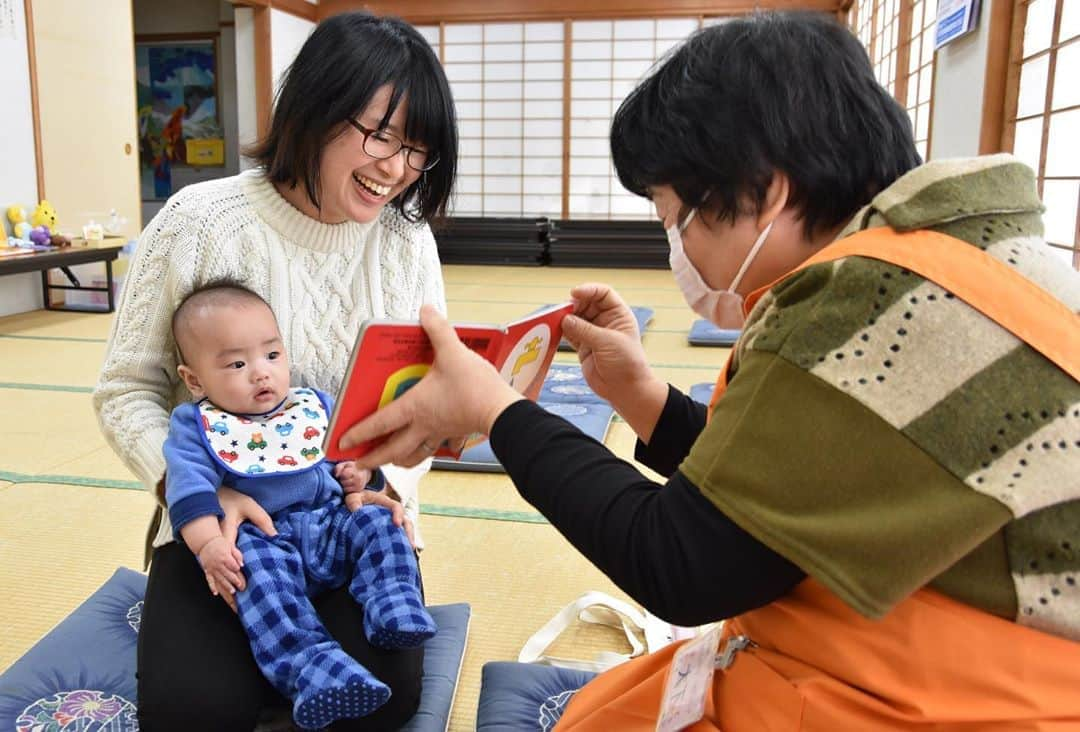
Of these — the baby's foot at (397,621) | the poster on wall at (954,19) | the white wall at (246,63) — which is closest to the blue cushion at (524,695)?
the baby's foot at (397,621)

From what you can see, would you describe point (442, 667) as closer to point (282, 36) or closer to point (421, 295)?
point (421, 295)

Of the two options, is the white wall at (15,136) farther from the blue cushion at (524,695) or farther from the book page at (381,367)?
the book page at (381,367)

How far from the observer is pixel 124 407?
153 cm

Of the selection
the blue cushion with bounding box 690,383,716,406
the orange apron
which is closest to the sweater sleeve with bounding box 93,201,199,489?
the orange apron

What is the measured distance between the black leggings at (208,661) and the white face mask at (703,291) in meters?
0.77

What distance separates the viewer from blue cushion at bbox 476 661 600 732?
1503mm

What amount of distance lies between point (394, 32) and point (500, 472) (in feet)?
5.03

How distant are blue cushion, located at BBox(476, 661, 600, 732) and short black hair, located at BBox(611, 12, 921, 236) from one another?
96 cm

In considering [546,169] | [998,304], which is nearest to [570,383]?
[998,304]

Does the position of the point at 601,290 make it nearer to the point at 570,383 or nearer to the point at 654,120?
the point at 654,120

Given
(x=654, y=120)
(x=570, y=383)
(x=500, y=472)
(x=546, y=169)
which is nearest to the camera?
(x=654, y=120)

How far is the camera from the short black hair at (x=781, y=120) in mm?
918

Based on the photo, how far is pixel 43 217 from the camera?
5.55m

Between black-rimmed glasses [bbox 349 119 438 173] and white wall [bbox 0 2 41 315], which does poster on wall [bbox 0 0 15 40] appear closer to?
white wall [bbox 0 2 41 315]
